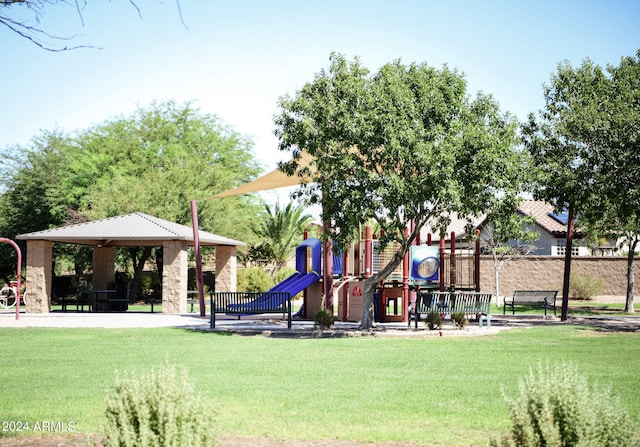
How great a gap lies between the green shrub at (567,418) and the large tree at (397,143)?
11256 mm

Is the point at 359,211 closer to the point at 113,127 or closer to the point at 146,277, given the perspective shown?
the point at 146,277

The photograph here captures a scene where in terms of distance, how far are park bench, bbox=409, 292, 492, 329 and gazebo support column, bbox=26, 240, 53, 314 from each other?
48.4 feet

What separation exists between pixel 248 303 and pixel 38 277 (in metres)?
10.9

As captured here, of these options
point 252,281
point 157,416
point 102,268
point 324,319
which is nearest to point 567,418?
point 157,416

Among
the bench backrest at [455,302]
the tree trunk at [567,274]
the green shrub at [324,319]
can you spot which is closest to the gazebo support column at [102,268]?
the green shrub at [324,319]

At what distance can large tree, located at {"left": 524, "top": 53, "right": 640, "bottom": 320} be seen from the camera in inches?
771

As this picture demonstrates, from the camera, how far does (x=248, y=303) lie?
19.9 metres

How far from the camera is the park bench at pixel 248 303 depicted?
19609mm

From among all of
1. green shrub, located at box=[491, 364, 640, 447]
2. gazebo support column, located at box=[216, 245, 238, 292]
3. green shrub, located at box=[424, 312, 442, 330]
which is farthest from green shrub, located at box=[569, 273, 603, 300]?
green shrub, located at box=[491, 364, 640, 447]

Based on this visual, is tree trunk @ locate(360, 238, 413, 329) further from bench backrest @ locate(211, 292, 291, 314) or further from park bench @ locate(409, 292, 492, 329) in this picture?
bench backrest @ locate(211, 292, 291, 314)

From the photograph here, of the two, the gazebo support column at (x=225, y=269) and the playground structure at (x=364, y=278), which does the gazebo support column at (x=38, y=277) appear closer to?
the gazebo support column at (x=225, y=269)

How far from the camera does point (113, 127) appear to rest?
1906 inches

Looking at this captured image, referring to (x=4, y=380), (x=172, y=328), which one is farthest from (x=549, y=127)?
(x=4, y=380)

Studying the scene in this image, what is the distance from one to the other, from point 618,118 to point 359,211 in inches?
303
